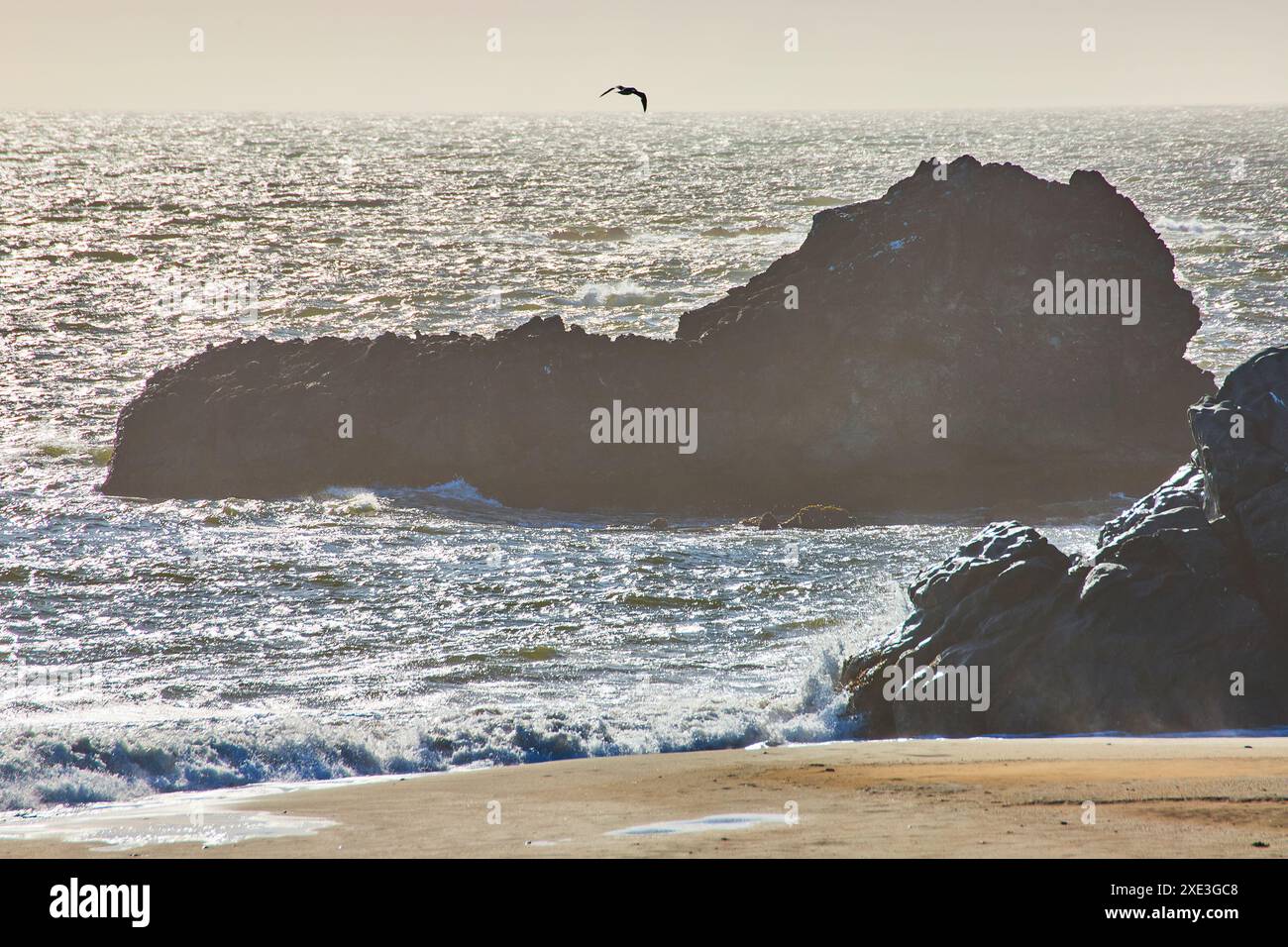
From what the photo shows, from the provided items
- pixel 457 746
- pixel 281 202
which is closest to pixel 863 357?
pixel 457 746

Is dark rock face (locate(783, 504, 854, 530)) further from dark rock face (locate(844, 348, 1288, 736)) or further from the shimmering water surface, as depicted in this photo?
dark rock face (locate(844, 348, 1288, 736))

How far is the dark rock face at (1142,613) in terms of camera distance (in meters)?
13.3

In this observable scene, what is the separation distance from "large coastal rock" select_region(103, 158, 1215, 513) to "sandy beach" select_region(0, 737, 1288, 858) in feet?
46.1

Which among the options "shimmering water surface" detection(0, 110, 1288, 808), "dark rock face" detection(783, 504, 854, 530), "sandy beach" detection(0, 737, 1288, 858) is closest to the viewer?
"sandy beach" detection(0, 737, 1288, 858)

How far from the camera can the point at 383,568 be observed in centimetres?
2112

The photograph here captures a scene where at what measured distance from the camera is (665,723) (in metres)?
14.1

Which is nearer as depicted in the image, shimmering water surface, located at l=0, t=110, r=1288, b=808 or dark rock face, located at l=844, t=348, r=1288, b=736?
dark rock face, located at l=844, t=348, r=1288, b=736

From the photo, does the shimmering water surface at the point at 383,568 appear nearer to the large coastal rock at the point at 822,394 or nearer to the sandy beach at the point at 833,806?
the large coastal rock at the point at 822,394

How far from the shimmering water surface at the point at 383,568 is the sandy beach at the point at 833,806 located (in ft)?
5.85

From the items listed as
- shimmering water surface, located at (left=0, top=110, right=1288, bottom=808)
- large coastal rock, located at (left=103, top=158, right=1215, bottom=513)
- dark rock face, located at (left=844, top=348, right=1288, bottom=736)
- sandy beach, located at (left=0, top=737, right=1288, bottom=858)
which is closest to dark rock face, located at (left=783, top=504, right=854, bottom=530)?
shimmering water surface, located at (left=0, top=110, right=1288, bottom=808)

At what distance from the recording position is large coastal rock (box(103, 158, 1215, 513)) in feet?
86.9

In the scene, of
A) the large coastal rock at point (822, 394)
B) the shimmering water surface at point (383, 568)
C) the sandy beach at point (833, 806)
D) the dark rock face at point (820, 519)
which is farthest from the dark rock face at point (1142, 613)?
the large coastal rock at point (822, 394)

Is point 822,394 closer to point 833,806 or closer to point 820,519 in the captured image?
point 820,519
